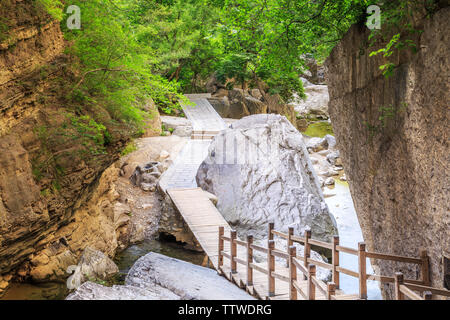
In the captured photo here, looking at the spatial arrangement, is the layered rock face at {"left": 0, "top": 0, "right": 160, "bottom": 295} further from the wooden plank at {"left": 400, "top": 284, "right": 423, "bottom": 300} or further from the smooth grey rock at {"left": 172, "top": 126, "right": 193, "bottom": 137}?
the smooth grey rock at {"left": 172, "top": 126, "right": 193, "bottom": 137}

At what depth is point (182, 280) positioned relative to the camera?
27.2 feet

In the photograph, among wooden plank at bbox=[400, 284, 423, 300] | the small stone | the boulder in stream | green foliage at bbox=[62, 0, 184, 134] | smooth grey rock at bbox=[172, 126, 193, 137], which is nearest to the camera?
wooden plank at bbox=[400, 284, 423, 300]

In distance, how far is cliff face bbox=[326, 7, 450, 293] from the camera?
491cm

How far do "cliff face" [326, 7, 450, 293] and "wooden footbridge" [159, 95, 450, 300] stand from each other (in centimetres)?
49

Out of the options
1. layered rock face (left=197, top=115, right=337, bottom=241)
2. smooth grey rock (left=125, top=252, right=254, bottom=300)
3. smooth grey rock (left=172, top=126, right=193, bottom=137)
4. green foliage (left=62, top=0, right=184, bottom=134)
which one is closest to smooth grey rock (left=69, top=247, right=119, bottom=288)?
smooth grey rock (left=125, top=252, right=254, bottom=300)

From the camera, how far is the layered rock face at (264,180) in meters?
13.6

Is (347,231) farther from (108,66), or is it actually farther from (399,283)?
(399,283)

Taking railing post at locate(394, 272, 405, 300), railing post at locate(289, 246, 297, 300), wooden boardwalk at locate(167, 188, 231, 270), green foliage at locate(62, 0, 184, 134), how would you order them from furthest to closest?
wooden boardwalk at locate(167, 188, 231, 270) < green foliage at locate(62, 0, 184, 134) < railing post at locate(289, 246, 297, 300) < railing post at locate(394, 272, 405, 300)

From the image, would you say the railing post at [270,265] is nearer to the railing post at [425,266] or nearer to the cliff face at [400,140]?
the cliff face at [400,140]

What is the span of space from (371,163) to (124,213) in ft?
34.8

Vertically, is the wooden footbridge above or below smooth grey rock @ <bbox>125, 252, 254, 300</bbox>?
above

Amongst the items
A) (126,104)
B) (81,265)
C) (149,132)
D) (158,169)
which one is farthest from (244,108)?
(81,265)

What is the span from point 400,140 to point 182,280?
5207mm

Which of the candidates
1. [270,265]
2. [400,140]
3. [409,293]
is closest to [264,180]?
[270,265]
